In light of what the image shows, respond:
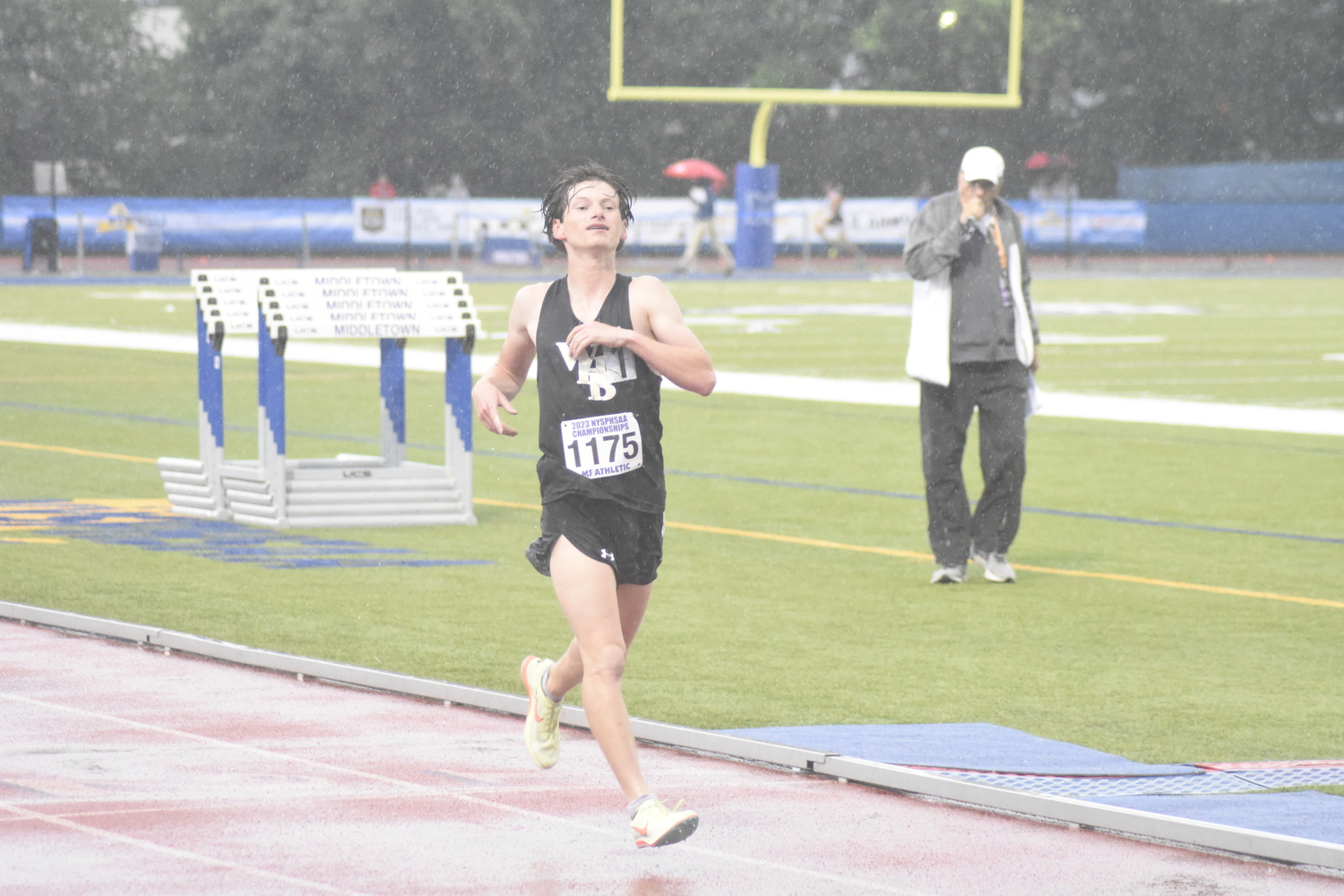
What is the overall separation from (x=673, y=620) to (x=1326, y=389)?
45.4 ft

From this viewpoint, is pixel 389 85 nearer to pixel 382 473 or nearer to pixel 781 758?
pixel 382 473

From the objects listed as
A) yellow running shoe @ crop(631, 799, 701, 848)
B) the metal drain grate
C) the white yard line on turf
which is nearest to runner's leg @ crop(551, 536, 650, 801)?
yellow running shoe @ crop(631, 799, 701, 848)

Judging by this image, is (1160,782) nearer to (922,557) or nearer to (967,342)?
(967,342)

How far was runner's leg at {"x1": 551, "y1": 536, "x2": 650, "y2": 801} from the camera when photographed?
5.41 m

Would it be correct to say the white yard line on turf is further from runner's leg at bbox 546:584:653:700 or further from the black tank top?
the black tank top

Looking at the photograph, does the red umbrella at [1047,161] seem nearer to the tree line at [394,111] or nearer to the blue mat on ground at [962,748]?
the tree line at [394,111]

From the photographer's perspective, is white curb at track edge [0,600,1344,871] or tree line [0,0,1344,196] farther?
tree line [0,0,1344,196]

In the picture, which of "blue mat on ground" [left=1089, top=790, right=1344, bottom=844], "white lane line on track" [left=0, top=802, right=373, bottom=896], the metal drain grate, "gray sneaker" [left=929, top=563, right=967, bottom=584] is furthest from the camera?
"gray sneaker" [left=929, top=563, right=967, bottom=584]

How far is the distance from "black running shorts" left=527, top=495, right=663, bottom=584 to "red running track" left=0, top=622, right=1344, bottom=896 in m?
0.67

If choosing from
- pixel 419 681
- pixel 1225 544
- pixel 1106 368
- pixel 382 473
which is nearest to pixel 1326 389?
pixel 1106 368

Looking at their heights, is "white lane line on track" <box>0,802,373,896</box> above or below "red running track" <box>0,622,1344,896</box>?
above

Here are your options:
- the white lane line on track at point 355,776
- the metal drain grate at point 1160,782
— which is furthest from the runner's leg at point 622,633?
the metal drain grate at point 1160,782

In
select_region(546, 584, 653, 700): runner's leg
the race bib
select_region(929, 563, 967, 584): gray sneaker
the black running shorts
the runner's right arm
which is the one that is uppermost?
the runner's right arm

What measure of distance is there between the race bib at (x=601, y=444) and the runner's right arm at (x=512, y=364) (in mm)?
204
